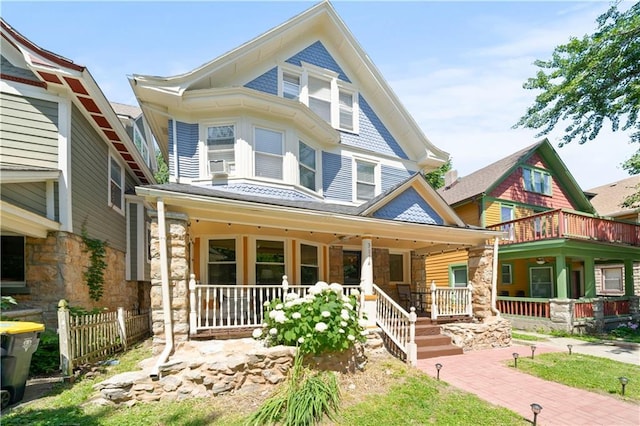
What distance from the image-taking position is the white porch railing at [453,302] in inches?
361

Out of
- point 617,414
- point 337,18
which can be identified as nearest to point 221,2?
point 337,18

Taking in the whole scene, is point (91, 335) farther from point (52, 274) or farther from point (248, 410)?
point (248, 410)

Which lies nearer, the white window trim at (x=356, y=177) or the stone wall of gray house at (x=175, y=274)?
the stone wall of gray house at (x=175, y=274)

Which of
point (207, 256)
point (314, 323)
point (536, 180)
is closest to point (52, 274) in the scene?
point (207, 256)

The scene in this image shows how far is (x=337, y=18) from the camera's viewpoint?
10.3 meters

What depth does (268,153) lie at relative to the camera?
882 centimetres

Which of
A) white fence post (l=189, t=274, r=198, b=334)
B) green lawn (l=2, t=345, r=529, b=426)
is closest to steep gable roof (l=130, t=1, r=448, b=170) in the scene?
white fence post (l=189, t=274, r=198, b=334)

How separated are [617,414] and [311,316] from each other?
15.6ft

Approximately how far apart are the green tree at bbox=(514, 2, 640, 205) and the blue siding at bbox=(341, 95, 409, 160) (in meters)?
6.69

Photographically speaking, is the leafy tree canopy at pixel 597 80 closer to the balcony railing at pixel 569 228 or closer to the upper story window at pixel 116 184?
the balcony railing at pixel 569 228

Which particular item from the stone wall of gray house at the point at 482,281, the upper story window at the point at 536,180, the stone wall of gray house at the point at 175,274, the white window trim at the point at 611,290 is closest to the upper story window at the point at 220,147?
the stone wall of gray house at the point at 175,274

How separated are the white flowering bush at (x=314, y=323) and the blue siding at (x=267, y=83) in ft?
20.2

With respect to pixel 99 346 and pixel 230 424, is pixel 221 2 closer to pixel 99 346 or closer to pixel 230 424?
pixel 99 346

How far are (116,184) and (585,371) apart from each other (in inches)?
536
